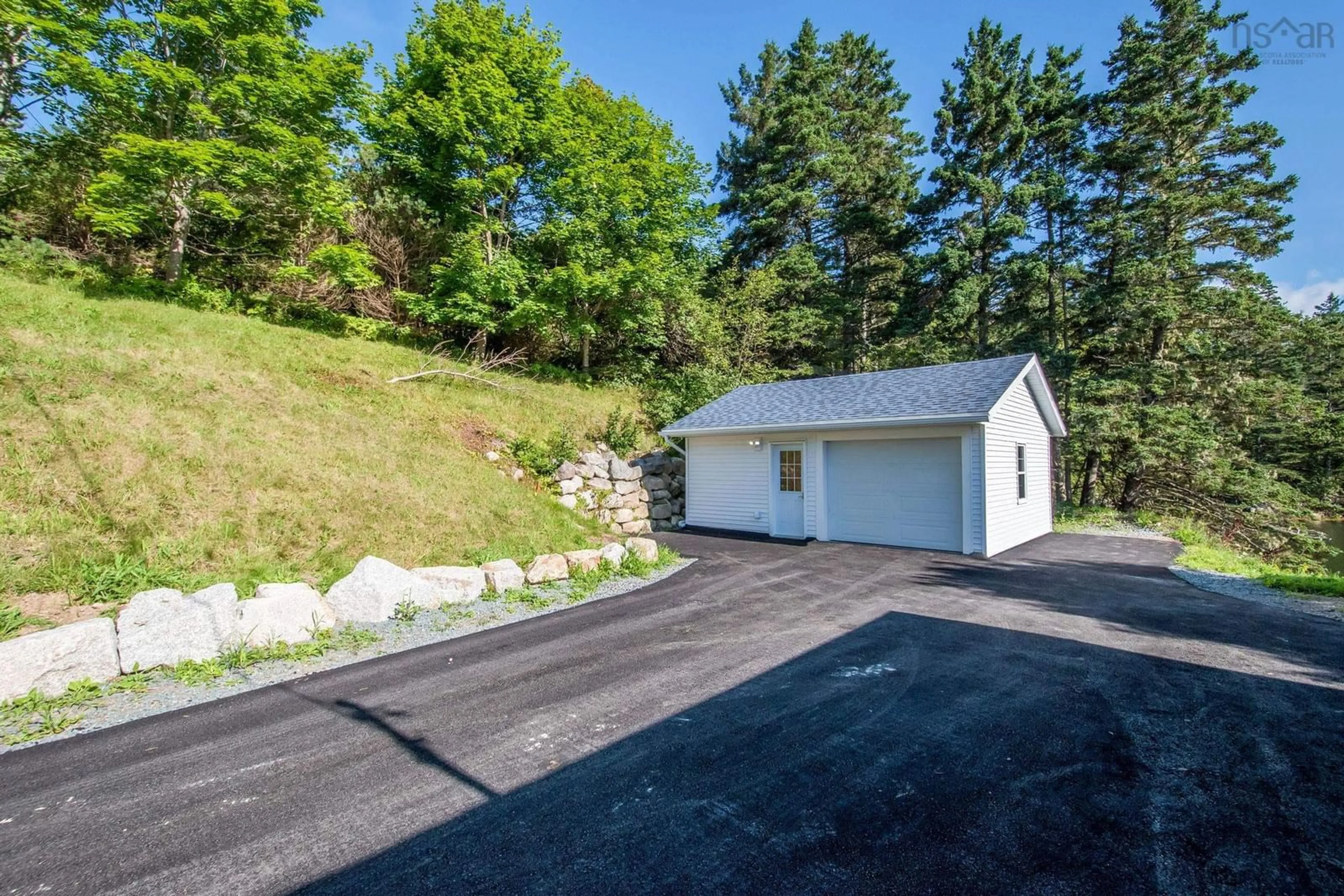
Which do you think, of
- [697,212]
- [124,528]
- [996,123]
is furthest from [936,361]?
[124,528]

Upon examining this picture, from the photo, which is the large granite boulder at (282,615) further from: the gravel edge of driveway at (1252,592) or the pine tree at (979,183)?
the pine tree at (979,183)

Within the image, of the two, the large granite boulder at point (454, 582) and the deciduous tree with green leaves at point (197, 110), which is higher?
the deciduous tree with green leaves at point (197, 110)

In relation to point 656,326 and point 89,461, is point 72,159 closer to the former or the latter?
point 89,461

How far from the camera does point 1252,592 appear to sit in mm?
6102

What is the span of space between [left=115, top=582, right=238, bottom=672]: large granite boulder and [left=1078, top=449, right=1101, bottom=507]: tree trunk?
19380 mm

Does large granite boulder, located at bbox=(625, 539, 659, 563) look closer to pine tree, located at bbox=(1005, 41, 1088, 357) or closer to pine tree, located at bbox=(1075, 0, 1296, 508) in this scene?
pine tree, located at bbox=(1075, 0, 1296, 508)

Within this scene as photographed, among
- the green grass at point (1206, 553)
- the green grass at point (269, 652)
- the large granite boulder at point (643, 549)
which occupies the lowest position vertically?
the green grass at point (1206, 553)

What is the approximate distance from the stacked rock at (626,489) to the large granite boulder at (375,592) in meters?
4.66

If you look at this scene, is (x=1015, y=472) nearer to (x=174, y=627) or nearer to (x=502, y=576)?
(x=502, y=576)

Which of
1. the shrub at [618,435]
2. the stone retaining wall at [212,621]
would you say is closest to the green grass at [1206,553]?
the stone retaining wall at [212,621]

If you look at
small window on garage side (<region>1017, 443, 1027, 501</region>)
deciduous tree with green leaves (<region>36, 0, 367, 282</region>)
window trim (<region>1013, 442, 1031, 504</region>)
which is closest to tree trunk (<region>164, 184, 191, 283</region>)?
deciduous tree with green leaves (<region>36, 0, 367, 282</region>)

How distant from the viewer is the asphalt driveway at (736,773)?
2.02m

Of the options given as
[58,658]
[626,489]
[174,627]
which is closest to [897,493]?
[626,489]

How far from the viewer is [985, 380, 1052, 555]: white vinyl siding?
8562 mm
